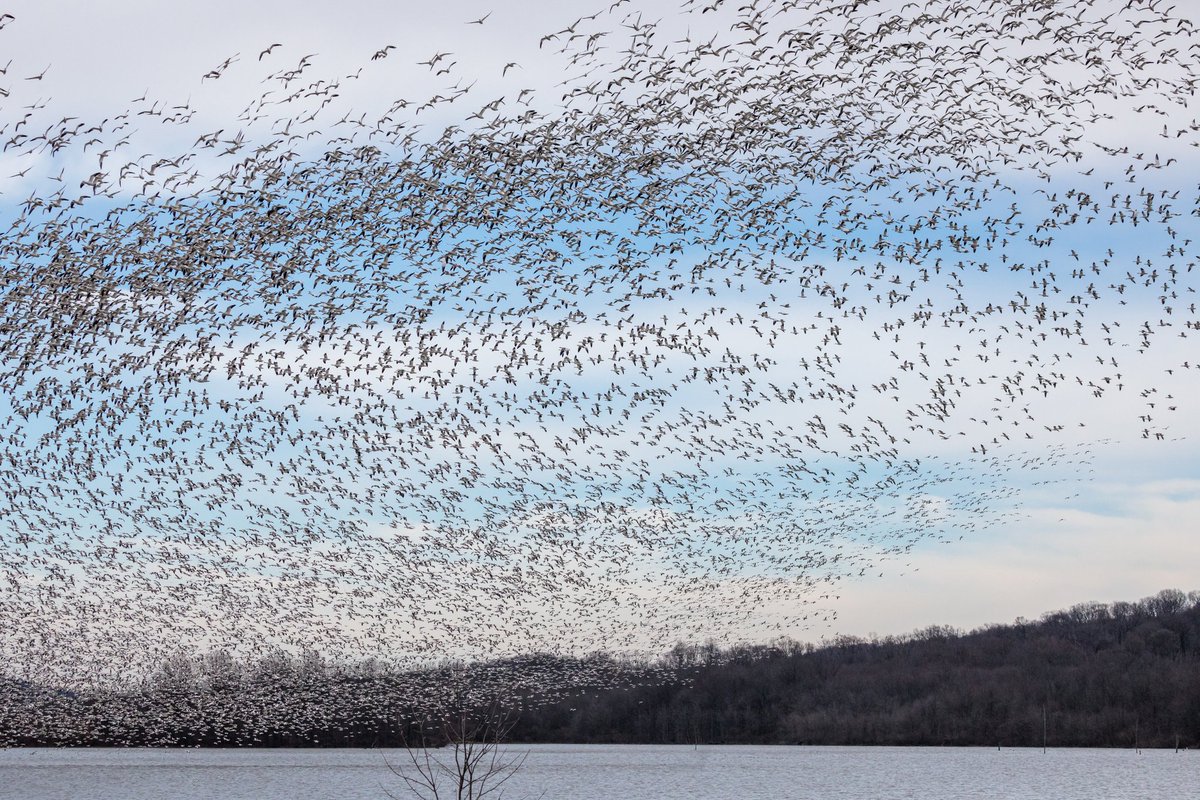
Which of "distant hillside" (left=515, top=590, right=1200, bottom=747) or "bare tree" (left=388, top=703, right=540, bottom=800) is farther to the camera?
"distant hillside" (left=515, top=590, right=1200, bottom=747)

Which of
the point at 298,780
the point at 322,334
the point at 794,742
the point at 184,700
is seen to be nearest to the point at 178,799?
the point at 298,780

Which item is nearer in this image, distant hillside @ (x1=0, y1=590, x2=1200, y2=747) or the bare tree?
the bare tree

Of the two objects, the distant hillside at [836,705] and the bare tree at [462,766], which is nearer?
the bare tree at [462,766]

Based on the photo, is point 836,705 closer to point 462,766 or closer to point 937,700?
point 937,700

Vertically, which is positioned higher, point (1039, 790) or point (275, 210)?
point (275, 210)

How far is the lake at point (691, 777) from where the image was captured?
88812mm

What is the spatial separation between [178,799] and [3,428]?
217ft

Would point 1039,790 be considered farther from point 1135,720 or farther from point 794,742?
point 794,742

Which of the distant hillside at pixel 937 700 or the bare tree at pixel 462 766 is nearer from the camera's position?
the bare tree at pixel 462 766

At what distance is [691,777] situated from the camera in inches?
Answer: 4638

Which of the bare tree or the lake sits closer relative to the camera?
the bare tree

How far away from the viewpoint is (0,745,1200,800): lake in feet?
291

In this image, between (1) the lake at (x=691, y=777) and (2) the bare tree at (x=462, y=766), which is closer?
(2) the bare tree at (x=462, y=766)

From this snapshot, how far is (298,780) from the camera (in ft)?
384
